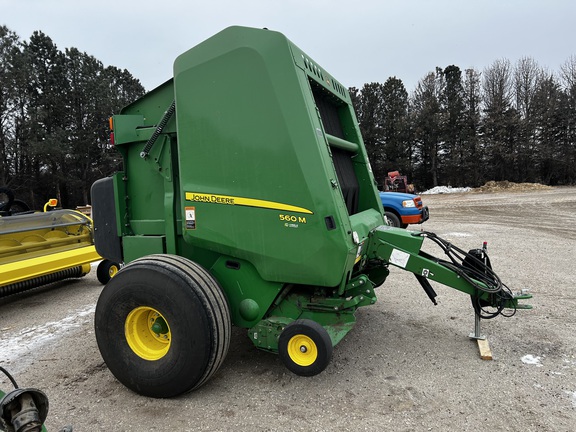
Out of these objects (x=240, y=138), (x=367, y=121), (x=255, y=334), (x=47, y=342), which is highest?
(x=367, y=121)

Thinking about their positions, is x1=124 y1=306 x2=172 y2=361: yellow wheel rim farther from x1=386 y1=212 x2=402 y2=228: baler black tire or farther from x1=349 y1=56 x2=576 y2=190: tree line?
x1=349 y1=56 x2=576 y2=190: tree line

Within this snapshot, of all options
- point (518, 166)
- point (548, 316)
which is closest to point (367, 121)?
point (518, 166)

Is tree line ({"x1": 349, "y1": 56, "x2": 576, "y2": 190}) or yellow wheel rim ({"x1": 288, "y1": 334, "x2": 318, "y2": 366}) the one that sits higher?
tree line ({"x1": 349, "y1": 56, "x2": 576, "y2": 190})

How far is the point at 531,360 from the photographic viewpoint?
309 centimetres

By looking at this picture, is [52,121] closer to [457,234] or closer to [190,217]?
[457,234]

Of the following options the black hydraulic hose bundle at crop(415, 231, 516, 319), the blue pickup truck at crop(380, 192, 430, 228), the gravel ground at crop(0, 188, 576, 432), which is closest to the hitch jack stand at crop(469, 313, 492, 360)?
the gravel ground at crop(0, 188, 576, 432)

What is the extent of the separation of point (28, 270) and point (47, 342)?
Result: 161 cm

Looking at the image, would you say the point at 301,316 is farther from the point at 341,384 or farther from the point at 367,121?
the point at 367,121

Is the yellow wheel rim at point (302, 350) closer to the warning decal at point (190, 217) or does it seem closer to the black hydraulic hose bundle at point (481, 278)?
the warning decal at point (190, 217)

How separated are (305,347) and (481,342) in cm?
174

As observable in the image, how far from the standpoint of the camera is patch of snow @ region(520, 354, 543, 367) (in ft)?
9.95

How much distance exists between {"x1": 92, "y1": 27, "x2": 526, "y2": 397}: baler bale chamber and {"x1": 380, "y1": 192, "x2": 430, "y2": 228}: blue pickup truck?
248 inches

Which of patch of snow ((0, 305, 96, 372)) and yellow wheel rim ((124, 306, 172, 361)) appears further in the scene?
patch of snow ((0, 305, 96, 372))

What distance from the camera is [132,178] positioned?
3459 mm
